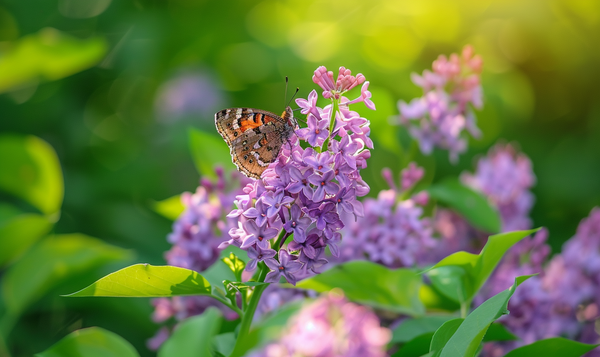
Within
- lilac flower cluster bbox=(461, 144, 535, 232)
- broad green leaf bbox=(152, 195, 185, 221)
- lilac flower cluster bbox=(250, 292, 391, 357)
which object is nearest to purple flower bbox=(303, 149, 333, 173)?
lilac flower cluster bbox=(250, 292, 391, 357)

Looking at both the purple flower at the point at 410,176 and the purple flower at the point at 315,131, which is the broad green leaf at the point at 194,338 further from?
the purple flower at the point at 410,176

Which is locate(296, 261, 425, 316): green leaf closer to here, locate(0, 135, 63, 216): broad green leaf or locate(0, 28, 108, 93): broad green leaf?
locate(0, 135, 63, 216): broad green leaf

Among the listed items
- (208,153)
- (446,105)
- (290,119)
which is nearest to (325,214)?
(290,119)

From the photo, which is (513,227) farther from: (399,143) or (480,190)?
(399,143)

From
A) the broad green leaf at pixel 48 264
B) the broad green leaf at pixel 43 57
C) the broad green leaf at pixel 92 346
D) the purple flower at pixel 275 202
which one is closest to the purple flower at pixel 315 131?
the purple flower at pixel 275 202

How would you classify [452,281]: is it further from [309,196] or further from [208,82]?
[208,82]

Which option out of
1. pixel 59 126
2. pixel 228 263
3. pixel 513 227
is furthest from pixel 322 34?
pixel 228 263
